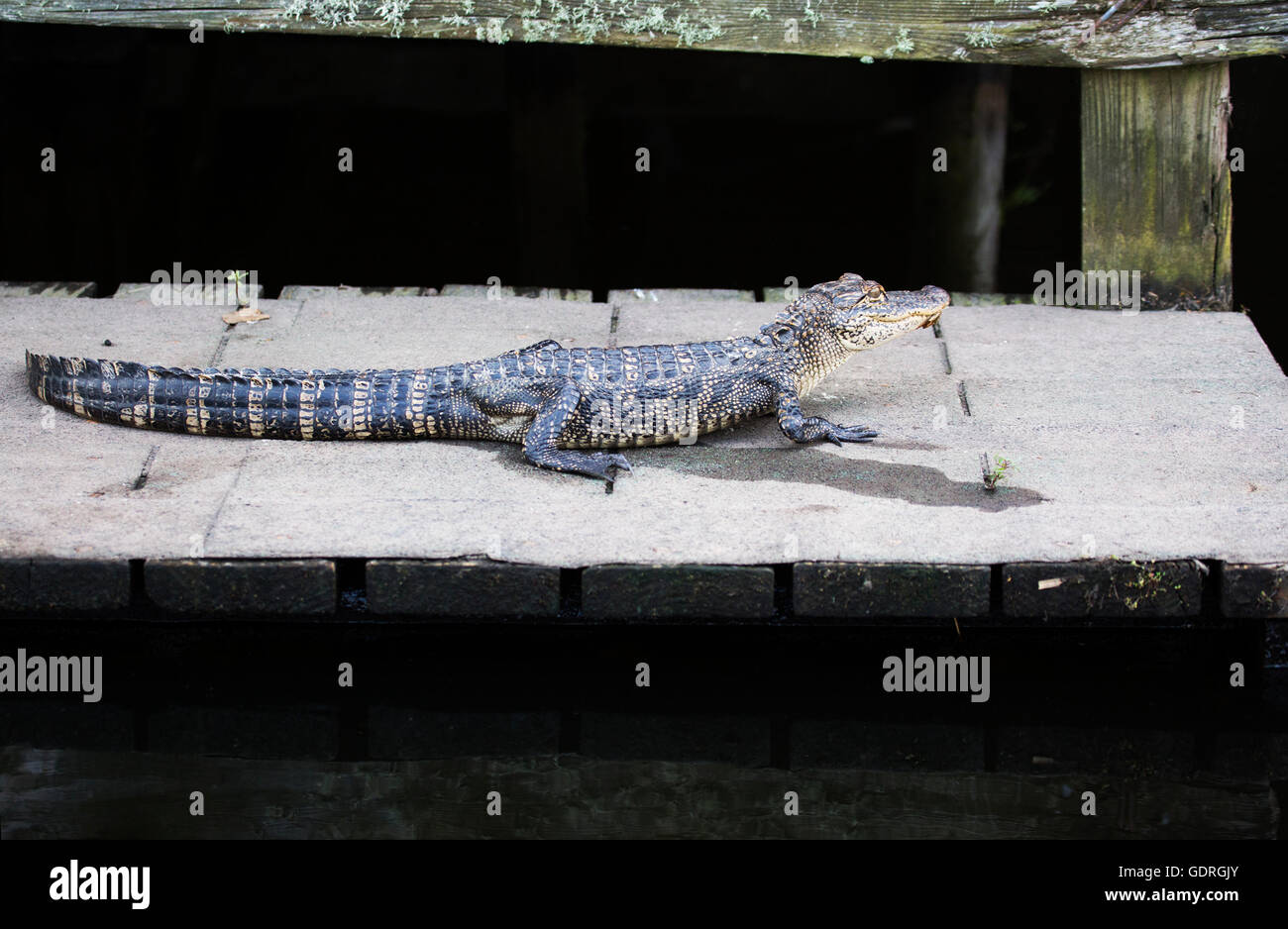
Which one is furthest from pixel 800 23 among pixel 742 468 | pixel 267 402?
pixel 267 402

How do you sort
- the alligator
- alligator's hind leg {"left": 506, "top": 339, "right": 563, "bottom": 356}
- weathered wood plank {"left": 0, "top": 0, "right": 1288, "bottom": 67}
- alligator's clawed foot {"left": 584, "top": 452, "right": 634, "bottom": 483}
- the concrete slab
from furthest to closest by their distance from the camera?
weathered wood plank {"left": 0, "top": 0, "right": 1288, "bottom": 67} < alligator's hind leg {"left": 506, "top": 339, "right": 563, "bottom": 356} < the alligator < alligator's clawed foot {"left": 584, "top": 452, "right": 634, "bottom": 483} < the concrete slab

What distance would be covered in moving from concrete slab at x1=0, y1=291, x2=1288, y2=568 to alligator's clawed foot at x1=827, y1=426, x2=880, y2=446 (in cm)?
5

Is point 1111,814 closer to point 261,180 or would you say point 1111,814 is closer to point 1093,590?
point 1093,590

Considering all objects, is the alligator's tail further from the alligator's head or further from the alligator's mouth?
the alligator's mouth

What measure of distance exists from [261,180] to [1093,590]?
351 inches

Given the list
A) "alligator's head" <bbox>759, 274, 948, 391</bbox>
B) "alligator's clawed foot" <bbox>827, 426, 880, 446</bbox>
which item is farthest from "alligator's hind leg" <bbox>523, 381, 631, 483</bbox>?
"alligator's head" <bbox>759, 274, 948, 391</bbox>

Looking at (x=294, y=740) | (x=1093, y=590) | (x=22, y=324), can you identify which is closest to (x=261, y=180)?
(x=22, y=324)

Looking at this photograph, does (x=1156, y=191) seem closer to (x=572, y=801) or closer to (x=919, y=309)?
(x=919, y=309)

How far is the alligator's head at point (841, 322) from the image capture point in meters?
6.66

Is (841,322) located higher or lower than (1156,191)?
lower

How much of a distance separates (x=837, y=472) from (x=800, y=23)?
2.80m

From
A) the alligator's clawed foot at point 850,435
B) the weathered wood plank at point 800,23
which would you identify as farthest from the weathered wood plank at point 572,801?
the weathered wood plank at point 800,23

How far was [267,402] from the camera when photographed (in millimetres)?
6227

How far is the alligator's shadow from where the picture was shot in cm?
574
